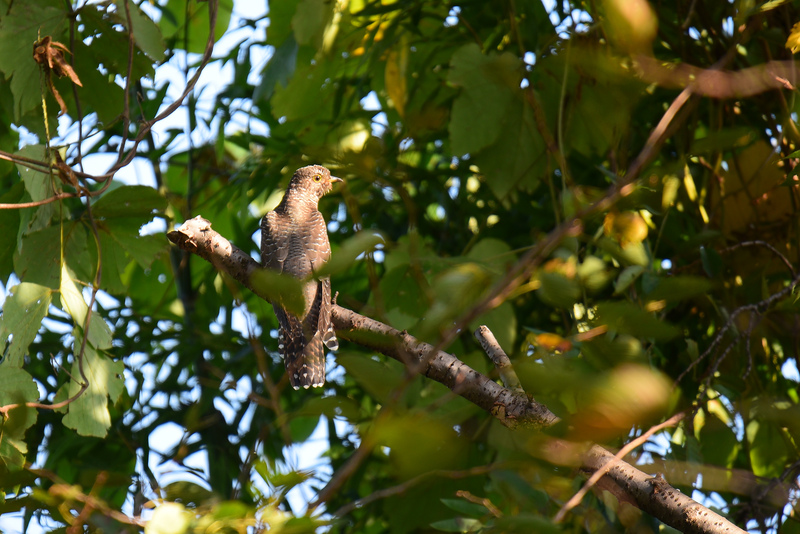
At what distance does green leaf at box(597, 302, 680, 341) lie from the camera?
81cm

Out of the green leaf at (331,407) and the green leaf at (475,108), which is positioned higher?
the green leaf at (475,108)

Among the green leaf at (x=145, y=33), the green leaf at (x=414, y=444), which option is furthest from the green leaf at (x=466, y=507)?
the green leaf at (x=145, y=33)

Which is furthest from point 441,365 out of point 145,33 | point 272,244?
point 272,244


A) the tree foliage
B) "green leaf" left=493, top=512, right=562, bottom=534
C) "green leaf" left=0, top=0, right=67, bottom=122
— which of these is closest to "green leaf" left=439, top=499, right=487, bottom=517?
the tree foliage

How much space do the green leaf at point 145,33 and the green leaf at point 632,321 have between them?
6.11 ft

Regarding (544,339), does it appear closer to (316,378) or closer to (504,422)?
(504,422)

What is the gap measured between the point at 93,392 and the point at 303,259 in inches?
55.4

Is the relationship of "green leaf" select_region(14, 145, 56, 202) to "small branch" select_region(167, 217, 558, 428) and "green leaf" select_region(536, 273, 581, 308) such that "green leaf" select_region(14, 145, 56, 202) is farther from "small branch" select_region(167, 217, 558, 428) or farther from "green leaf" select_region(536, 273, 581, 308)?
"green leaf" select_region(536, 273, 581, 308)

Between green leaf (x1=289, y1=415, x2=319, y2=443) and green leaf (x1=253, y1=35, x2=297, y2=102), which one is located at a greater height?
green leaf (x1=253, y1=35, x2=297, y2=102)

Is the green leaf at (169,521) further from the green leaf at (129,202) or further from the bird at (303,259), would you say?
the green leaf at (129,202)

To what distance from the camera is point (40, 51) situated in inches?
81.6

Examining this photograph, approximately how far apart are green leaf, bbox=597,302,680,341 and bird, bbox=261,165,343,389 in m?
1.45

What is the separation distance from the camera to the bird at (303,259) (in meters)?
2.65

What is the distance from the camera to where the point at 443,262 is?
146 centimetres
